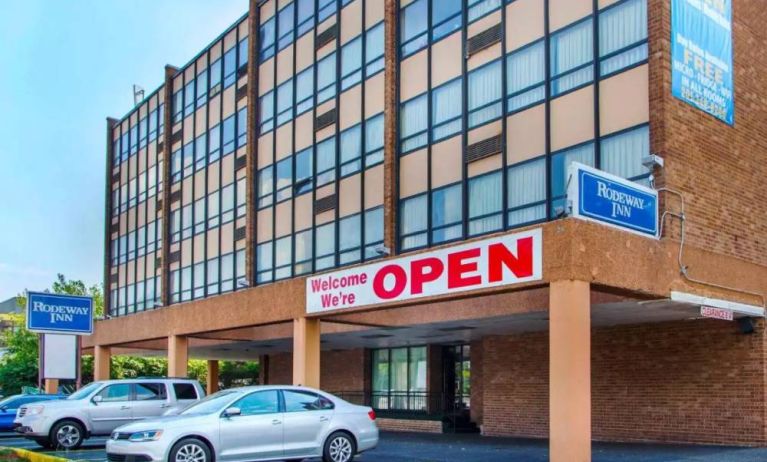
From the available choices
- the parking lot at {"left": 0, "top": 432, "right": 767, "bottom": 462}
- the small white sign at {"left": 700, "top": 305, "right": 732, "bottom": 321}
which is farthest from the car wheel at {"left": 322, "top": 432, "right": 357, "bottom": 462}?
the small white sign at {"left": 700, "top": 305, "right": 732, "bottom": 321}

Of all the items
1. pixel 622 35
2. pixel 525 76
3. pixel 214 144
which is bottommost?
pixel 525 76

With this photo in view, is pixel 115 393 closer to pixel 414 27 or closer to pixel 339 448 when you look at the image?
pixel 339 448

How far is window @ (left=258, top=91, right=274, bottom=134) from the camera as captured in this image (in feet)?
95.0

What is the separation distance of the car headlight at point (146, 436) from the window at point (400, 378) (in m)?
15.1

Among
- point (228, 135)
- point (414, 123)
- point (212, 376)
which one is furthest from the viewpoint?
point (212, 376)

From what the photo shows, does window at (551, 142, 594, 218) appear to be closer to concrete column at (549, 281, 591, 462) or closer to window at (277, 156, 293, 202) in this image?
concrete column at (549, 281, 591, 462)

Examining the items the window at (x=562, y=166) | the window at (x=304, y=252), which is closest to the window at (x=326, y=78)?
the window at (x=304, y=252)

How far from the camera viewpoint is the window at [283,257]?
88.9 ft

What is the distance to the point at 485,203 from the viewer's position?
20.2 meters

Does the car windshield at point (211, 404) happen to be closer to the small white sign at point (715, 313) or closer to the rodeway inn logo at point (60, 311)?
the small white sign at point (715, 313)

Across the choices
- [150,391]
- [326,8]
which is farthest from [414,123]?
[150,391]

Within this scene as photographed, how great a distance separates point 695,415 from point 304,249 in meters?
12.5

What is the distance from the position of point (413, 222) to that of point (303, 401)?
28.5ft

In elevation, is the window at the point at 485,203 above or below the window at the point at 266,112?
below
